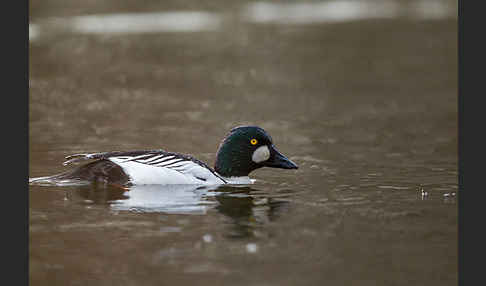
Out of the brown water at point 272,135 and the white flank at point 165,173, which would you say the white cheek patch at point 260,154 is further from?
the white flank at point 165,173

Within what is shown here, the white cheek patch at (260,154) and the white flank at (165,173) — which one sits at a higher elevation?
the white cheek patch at (260,154)

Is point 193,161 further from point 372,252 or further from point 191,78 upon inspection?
point 191,78

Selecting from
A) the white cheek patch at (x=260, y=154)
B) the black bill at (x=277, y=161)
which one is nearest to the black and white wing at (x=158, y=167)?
the white cheek patch at (x=260, y=154)

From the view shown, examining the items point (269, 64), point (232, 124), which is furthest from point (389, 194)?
point (269, 64)

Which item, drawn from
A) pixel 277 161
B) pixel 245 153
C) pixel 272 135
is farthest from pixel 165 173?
pixel 272 135

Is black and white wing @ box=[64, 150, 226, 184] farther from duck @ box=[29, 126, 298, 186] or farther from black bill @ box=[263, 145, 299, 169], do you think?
black bill @ box=[263, 145, 299, 169]

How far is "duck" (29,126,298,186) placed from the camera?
36.2ft

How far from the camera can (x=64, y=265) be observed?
8008mm

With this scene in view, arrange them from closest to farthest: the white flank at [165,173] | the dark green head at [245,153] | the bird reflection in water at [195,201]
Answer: the bird reflection in water at [195,201], the white flank at [165,173], the dark green head at [245,153]

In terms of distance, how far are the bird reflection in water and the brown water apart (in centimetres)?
3

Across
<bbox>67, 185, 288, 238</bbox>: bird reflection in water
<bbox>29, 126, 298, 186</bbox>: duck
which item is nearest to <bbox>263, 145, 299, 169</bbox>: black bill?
<bbox>29, 126, 298, 186</bbox>: duck

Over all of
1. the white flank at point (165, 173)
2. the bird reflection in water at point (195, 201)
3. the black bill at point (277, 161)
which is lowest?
the bird reflection in water at point (195, 201)

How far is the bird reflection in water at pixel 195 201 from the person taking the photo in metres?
9.60

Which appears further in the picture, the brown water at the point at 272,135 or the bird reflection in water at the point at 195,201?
the bird reflection in water at the point at 195,201
